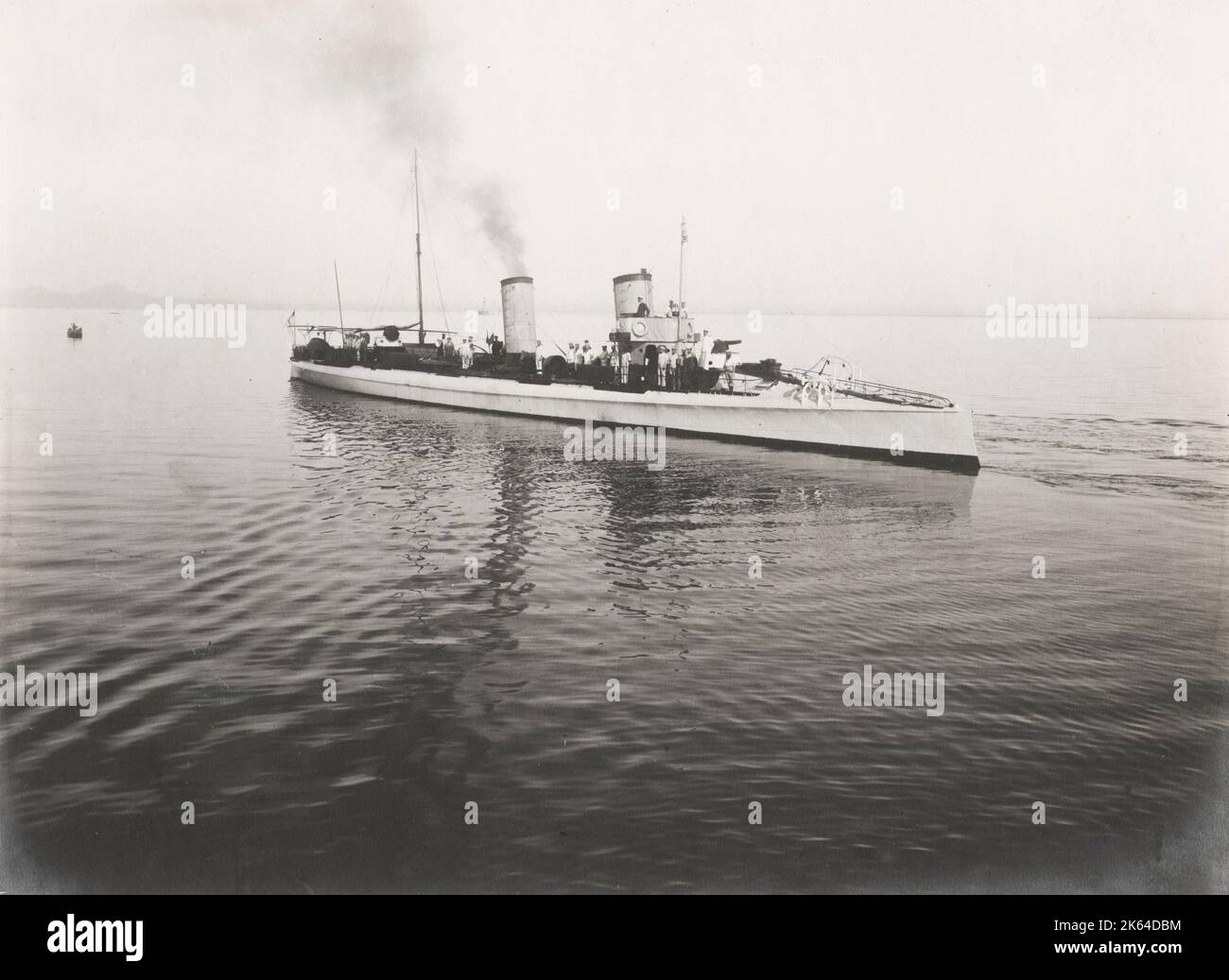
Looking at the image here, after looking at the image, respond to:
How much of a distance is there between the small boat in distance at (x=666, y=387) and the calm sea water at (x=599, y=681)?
5.17 m

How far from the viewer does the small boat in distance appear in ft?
98.1

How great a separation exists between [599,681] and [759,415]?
2272 centimetres

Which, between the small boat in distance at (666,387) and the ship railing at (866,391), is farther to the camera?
the ship railing at (866,391)

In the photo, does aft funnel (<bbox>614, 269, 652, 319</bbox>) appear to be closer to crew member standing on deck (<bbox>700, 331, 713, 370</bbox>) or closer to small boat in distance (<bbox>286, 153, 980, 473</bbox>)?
small boat in distance (<bbox>286, 153, 980, 473</bbox>)

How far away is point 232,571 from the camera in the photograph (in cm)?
1530

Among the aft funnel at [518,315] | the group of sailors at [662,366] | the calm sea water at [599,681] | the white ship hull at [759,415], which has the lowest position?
the calm sea water at [599,681]

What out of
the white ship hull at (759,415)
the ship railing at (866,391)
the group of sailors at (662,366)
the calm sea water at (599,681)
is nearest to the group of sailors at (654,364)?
the group of sailors at (662,366)

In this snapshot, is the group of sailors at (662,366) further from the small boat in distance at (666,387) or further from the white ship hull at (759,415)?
the white ship hull at (759,415)

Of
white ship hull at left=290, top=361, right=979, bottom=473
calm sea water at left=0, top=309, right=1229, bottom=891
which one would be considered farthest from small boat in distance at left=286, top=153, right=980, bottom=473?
calm sea water at left=0, top=309, right=1229, bottom=891

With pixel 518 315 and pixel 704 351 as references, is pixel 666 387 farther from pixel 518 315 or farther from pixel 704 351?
pixel 518 315

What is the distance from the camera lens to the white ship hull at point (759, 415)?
28.8 meters

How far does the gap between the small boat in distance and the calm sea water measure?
17.0 ft

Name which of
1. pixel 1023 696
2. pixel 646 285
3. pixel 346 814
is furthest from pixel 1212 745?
pixel 646 285

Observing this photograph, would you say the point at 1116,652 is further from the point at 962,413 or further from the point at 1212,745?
the point at 962,413
